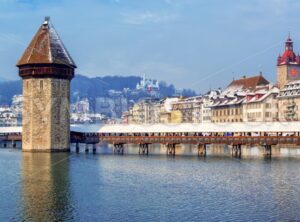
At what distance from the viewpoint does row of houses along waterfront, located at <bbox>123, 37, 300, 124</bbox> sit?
93.6 meters

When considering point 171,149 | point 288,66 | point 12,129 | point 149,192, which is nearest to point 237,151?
point 171,149

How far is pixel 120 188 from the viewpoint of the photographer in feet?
108

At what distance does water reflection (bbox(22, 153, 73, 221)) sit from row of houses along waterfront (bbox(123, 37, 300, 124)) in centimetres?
4965

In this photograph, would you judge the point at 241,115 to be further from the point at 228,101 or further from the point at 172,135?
the point at 172,135

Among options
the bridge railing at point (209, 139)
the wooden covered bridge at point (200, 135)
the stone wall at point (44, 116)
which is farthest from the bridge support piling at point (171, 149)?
the stone wall at point (44, 116)

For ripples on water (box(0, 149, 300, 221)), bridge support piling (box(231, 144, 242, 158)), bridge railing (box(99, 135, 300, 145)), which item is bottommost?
ripples on water (box(0, 149, 300, 221))

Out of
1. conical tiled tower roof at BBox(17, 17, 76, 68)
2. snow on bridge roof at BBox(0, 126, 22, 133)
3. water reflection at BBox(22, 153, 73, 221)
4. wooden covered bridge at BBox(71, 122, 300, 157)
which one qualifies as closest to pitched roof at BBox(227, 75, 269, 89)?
wooden covered bridge at BBox(71, 122, 300, 157)

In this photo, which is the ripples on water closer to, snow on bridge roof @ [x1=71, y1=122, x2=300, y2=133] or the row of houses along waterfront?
snow on bridge roof @ [x1=71, y1=122, x2=300, y2=133]

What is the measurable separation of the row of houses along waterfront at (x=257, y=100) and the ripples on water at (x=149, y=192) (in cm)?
4759

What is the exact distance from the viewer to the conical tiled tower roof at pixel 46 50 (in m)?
62.8

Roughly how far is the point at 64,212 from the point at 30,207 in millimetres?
1912

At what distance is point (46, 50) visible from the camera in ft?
208

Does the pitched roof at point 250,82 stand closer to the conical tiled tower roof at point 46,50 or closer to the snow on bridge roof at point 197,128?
the snow on bridge roof at point 197,128

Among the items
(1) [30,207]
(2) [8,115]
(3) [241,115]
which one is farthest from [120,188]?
(2) [8,115]
